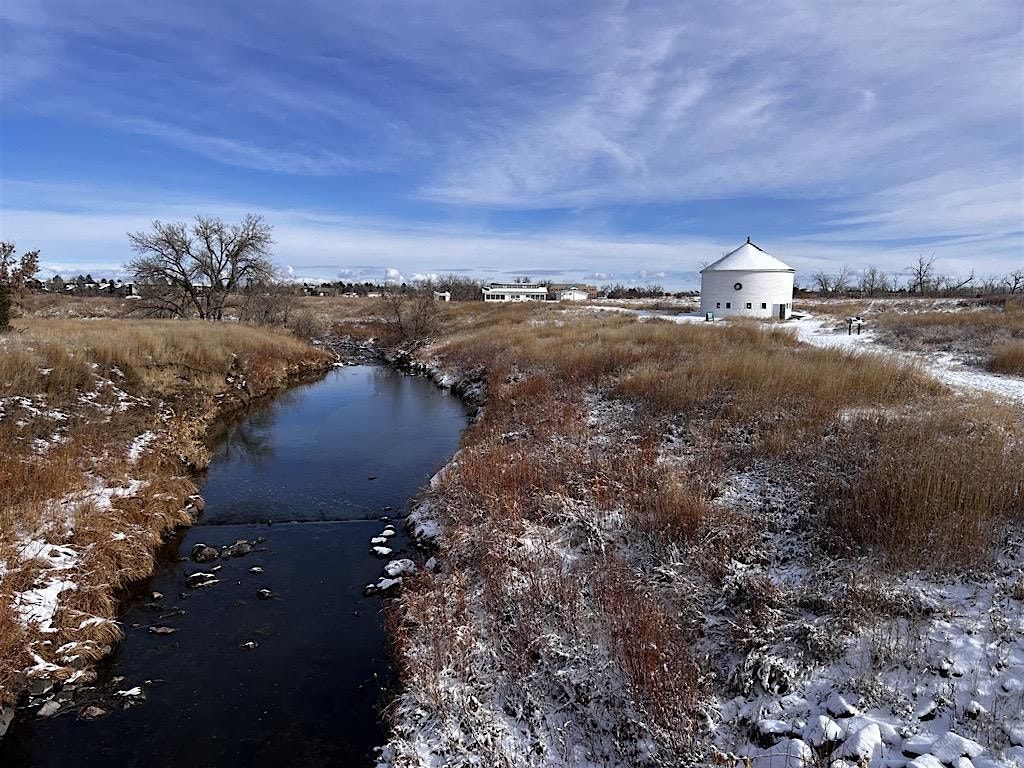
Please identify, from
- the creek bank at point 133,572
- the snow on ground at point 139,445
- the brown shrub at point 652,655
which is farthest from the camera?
the snow on ground at point 139,445

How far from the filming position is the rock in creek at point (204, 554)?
8914mm

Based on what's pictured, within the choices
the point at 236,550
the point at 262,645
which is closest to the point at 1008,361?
the point at 262,645

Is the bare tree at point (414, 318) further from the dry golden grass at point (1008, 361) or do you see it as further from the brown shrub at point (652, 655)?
the brown shrub at point (652, 655)

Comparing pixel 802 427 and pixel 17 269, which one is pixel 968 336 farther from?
pixel 17 269

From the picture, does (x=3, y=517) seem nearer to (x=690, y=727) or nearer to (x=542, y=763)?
(x=542, y=763)

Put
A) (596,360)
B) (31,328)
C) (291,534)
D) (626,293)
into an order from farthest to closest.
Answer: (626,293)
(31,328)
(596,360)
(291,534)

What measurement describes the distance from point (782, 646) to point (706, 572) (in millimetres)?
1367

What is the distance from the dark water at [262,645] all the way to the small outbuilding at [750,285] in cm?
3519

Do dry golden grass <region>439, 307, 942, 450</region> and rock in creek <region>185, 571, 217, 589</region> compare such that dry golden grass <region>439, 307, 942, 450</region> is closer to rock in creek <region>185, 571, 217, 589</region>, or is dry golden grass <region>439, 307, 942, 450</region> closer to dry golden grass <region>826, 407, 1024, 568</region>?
dry golden grass <region>826, 407, 1024, 568</region>

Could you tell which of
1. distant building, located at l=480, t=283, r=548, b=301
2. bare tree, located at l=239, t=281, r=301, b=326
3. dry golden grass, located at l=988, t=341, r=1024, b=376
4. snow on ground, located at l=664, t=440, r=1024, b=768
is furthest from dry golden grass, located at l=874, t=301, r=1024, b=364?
distant building, located at l=480, t=283, r=548, b=301

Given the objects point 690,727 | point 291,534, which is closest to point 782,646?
point 690,727

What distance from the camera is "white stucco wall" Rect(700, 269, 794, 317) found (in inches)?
1634

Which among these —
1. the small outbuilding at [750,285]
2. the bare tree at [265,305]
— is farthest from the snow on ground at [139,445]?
the small outbuilding at [750,285]

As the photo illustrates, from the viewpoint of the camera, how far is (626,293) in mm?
123125
